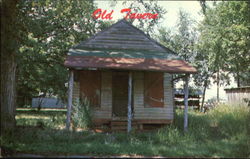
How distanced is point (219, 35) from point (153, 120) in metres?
15.9

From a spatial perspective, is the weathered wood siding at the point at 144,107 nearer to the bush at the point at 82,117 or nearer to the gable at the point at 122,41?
the gable at the point at 122,41

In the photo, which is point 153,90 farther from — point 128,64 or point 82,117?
point 82,117

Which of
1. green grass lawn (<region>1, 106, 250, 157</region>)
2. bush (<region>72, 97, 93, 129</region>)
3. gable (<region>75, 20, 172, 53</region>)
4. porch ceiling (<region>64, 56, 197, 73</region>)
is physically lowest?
green grass lawn (<region>1, 106, 250, 157</region>)

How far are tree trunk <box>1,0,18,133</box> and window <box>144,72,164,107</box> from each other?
22.5 ft

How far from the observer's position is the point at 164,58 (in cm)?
1262

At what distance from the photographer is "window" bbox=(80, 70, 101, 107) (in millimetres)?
12523

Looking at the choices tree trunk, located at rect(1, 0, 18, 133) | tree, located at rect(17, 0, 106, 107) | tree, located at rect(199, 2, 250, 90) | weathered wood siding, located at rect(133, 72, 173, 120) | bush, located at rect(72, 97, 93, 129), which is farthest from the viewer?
tree, located at rect(199, 2, 250, 90)

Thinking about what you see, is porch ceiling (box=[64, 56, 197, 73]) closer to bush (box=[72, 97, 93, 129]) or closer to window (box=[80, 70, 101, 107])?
window (box=[80, 70, 101, 107])

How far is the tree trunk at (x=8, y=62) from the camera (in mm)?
8039

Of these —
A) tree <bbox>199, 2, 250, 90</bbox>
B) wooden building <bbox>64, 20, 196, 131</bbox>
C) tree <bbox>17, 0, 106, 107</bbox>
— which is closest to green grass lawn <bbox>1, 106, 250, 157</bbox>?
wooden building <bbox>64, 20, 196, 131</bbox>

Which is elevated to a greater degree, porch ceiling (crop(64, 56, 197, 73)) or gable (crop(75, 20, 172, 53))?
gable (crop(75, 20, 172, 53))

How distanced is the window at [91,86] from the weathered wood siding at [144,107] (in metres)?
2.03

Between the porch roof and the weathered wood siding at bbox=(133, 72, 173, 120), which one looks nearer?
the porch roof

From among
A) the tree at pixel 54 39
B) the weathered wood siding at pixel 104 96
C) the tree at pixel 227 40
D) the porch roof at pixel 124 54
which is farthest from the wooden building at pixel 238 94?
the tree at pixel 54 39
